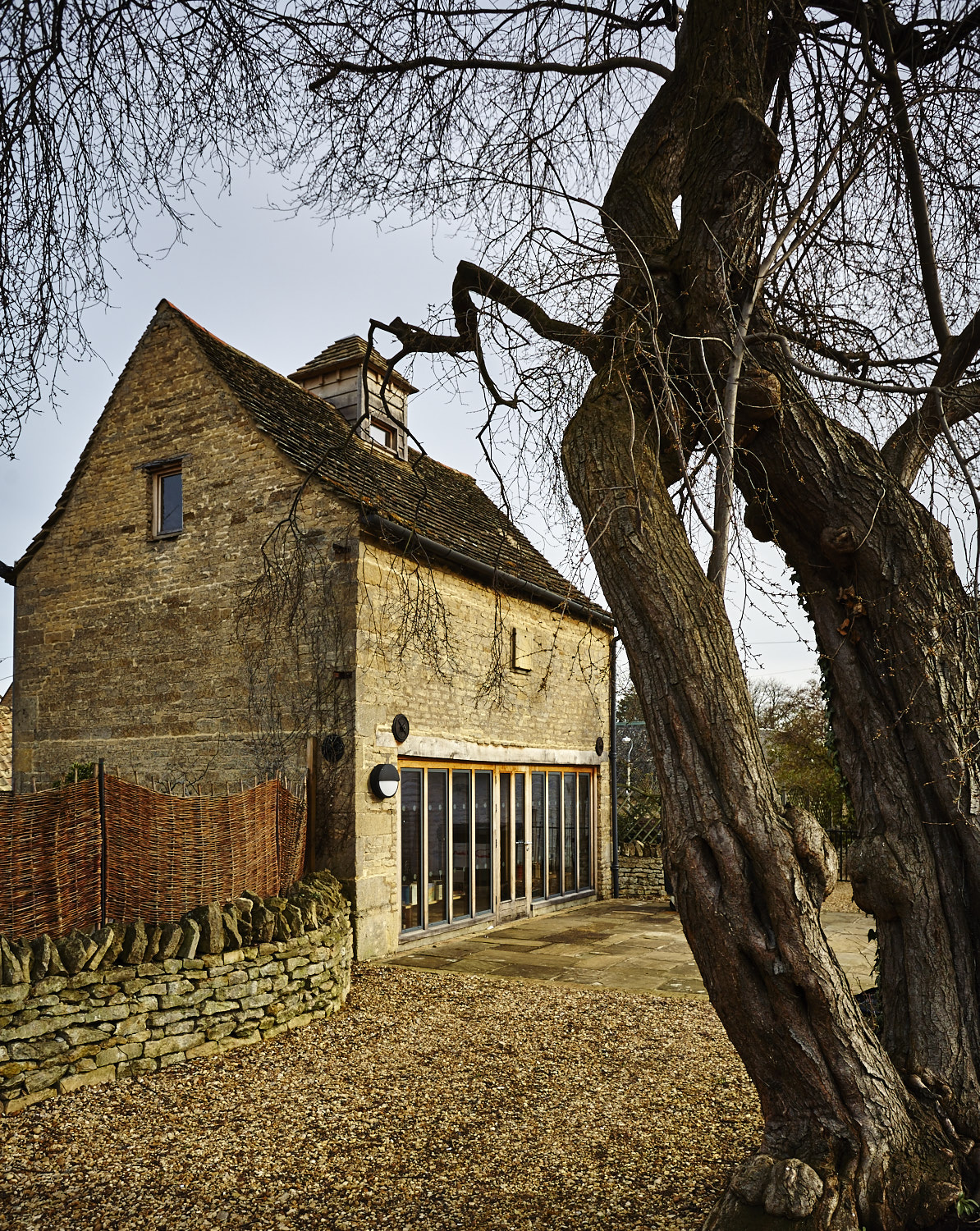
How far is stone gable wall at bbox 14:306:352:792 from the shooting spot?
1045 centimetres

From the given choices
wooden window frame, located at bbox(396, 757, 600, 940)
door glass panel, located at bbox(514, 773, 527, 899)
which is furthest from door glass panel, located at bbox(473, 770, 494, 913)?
door glass panel, located at bbox(514, 773, 527, 899)

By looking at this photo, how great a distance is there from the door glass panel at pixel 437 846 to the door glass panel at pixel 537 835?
2.42m

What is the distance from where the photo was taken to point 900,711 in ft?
12.8

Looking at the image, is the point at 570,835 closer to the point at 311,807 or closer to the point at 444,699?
the point at 444,699

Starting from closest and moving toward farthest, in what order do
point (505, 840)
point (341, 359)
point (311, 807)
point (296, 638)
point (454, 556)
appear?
point (311, 807)
point (296, 638)
point (454, 556)
point (505, 840)
point (341, 359)

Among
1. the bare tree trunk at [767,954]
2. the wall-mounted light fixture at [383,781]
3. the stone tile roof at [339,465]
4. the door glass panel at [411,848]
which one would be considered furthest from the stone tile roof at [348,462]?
the bare tree trunk at [767,954]

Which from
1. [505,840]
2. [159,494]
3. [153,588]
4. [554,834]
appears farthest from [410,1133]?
[554,834]

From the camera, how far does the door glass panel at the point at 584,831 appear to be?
14883 mm

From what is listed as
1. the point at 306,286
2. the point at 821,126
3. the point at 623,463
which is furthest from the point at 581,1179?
the point at 821,126

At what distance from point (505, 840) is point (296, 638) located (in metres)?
4.43

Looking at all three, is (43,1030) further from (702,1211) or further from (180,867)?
(702,1211)

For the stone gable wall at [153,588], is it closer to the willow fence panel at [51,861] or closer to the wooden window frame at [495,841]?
the wooden window frame at [495,841]

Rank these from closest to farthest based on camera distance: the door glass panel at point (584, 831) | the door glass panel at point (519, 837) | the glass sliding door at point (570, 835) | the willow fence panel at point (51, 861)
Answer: the willow fence panel at point (51, 861)
the door glass panel at point (519, 837)
the glass sliding door at point (570, 835)
the door glass panel at point (584, 831)

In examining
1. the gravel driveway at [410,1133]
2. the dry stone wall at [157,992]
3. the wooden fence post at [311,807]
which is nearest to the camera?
the gravel driveway at [410,1133]
